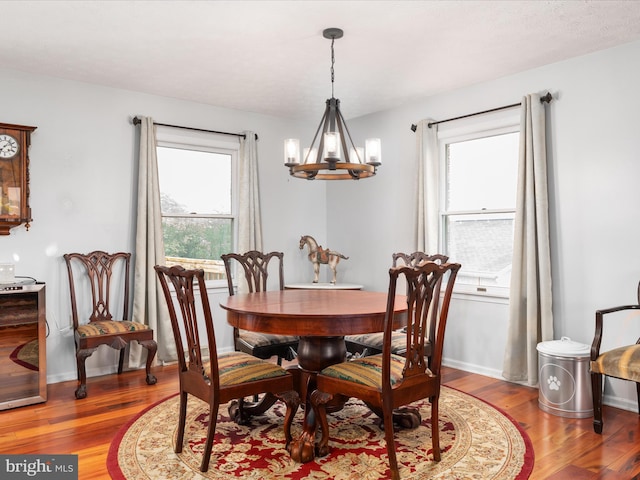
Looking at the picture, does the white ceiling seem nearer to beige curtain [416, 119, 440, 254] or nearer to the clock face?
beige curtain [416, 119, 440, 254]

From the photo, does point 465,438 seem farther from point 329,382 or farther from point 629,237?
point 629,237

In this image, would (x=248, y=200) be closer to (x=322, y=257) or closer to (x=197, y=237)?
(x=197, y=237)

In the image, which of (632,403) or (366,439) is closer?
(366,439)

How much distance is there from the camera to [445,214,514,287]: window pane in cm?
431

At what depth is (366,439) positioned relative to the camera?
2924 millimetres

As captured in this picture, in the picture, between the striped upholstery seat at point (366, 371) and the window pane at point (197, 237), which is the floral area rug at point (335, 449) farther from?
the window pane at point (197, 237)

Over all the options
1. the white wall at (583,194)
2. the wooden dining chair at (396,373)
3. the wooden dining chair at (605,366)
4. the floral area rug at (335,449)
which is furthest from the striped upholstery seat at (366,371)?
the white wall at (583,194)

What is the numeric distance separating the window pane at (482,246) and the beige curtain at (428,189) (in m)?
0.19

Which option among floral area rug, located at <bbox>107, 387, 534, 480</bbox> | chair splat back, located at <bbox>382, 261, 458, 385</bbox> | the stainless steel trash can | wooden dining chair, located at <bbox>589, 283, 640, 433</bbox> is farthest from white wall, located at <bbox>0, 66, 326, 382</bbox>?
wooden dining chair, located at <bbox>589, 283, 640, 433</bbox>

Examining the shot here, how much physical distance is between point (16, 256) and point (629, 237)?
459 centimetres

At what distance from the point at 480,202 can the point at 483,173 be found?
257mm

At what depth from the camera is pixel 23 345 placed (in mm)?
3641

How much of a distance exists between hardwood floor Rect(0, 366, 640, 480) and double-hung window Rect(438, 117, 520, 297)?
0.95 meters

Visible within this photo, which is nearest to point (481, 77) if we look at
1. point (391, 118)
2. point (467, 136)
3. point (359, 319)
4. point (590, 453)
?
point (467, 136)
